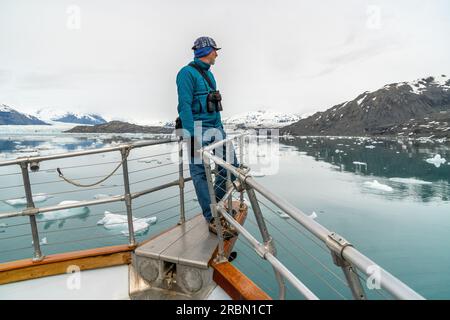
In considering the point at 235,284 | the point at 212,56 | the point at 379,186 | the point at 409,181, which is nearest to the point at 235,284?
the point at 235,284

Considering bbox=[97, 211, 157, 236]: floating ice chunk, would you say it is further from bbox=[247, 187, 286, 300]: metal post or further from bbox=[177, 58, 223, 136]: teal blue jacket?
bbox=[247, 187, 286, 300]: metal post

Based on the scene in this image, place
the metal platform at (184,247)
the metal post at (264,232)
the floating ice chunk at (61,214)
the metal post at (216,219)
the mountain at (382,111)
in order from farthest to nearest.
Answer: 1. the mountain at (382,111)
2. the floating ice chunk at (61,214)
3. the metal platform at (184,247)
4. the metal post at (216,219)
5. the metal post at (264,232)

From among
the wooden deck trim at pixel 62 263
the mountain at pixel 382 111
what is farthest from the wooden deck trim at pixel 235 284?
the mountain at pixel 382 111

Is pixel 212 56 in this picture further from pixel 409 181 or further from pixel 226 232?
pixel 409 181

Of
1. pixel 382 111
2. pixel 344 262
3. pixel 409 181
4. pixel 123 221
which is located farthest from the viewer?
pixel 382 111

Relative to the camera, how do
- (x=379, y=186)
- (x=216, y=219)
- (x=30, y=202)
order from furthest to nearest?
(x=379, y=186) → (x=30, y=202) → (x=216, y=219)

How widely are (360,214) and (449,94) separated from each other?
440ft

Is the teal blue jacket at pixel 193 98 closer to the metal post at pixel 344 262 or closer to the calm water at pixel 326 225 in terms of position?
the calm water at pixel 326 225

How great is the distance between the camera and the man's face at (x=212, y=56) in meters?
3.03

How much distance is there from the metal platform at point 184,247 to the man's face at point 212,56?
1.82 meters

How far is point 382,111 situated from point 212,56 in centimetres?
11489

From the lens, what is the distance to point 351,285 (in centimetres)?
131

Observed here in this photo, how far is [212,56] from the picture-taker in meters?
3.05
